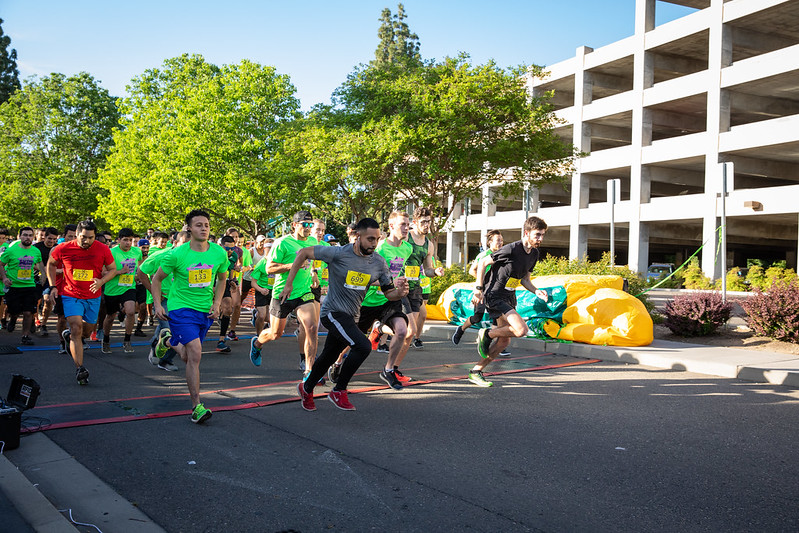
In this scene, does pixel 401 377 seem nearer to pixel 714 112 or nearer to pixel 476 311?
pixel 476 311

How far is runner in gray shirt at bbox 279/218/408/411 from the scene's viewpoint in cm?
626

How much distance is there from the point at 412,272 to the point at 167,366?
3.44 meters

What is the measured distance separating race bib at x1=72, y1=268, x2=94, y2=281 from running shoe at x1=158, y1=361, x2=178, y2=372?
136cm

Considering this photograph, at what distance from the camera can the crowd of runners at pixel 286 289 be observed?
625cm

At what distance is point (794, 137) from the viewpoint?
29578 mm

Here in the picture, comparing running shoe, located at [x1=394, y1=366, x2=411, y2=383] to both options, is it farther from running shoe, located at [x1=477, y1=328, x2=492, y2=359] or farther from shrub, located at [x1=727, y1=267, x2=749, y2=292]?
shrub, located at [x1=727, y1=267, x2=749, y2=292]

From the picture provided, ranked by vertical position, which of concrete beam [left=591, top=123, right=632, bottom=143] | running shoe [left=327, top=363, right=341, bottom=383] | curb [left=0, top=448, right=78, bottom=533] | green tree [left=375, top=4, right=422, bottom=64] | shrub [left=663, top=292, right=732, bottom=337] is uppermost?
green tree [left=375, top=4, right=422, bottom=64]

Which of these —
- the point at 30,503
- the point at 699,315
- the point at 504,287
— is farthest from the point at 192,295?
the point at 699,315

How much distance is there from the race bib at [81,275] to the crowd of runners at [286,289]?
0.5 inches

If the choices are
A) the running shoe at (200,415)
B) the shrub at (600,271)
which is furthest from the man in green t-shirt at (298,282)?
the shrub at (600,271)

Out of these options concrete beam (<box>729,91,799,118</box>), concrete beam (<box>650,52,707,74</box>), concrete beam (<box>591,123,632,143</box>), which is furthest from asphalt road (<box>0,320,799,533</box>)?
concrete beam (<box>591,123,632,143</box>)

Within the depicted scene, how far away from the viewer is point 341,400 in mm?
6305

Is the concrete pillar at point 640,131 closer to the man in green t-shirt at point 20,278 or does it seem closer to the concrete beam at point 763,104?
the concrete beam at point 763,104

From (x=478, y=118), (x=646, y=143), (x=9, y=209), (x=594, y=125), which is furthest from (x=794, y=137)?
(x=9, y=209)
